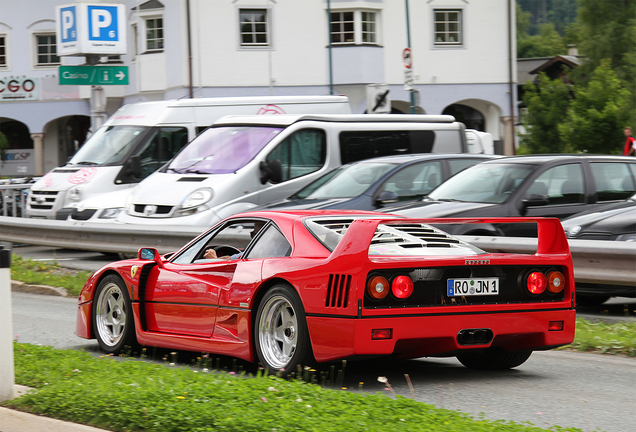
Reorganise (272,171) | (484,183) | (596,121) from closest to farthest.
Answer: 1. (484,183)
2. (272,171)
3. (596,121)

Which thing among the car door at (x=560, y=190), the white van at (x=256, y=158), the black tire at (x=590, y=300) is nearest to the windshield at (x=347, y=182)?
the white van at (x=256, y=158)

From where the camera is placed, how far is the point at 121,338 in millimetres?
7711

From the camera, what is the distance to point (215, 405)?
4.91 meters

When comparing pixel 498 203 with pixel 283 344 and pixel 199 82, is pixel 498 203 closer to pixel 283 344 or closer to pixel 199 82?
pixel 283 344

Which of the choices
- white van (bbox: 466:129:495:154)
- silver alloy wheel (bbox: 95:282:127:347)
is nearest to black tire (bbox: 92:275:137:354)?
silver alloy wheel (bbox: 95:282:127:347)

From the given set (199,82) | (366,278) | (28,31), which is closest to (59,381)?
(366,278)

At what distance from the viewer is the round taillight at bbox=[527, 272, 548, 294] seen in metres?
6.28

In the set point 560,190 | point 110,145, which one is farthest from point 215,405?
point 110,145

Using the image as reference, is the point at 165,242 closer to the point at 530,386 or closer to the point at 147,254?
the point at 147,254

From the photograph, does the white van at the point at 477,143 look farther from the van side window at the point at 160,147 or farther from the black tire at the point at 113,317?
the black tire at the point at 113,317

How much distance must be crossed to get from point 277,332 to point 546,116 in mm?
29328

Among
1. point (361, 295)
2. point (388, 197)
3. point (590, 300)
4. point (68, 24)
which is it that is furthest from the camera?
point (68, 24)

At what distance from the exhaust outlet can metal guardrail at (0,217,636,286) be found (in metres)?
3.58

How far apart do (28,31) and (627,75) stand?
33.5m
